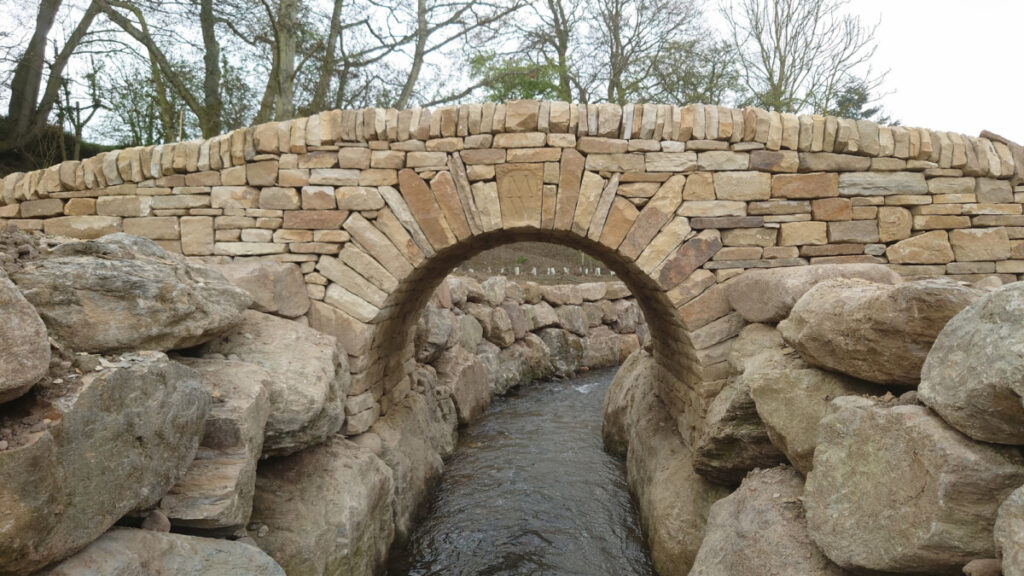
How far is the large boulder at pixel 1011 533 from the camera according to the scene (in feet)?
4.32

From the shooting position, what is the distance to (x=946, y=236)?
3926mm

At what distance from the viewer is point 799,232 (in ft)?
12.8

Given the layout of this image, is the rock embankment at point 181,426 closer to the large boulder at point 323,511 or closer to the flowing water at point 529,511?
the large boulder at point 323,511

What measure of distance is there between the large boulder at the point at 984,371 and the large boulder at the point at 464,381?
5.54 metres

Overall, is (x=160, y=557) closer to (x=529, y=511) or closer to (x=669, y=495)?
(x=669, y=495)

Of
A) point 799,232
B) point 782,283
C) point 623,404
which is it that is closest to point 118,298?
point 782,283

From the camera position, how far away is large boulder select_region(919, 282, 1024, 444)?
57.9 inches

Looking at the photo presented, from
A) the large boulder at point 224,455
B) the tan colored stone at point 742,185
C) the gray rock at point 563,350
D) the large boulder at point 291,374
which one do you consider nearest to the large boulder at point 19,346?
the large boulder at point 224,455

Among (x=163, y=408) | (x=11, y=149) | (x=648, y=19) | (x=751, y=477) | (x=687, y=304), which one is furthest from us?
(x=648, y=19)

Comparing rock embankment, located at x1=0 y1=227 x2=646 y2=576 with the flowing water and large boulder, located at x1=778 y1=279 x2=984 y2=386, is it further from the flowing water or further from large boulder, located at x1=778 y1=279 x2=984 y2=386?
large boulder, located at x1=778 y1=279 x2=984 y2=386

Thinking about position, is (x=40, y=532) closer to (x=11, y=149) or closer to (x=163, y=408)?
(x=163, y=408)

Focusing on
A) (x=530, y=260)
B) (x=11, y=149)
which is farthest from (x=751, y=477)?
(x=530, y=260)

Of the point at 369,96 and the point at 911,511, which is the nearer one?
the point at 911,511

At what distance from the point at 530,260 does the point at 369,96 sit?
6.11 metres
